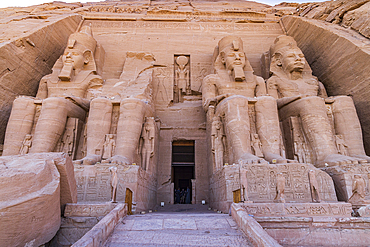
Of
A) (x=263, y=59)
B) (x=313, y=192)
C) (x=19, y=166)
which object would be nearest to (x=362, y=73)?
(x=263, y=59)

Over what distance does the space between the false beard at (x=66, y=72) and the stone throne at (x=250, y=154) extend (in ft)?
10.1

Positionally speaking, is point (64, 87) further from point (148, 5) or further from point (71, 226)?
point (148, 5)

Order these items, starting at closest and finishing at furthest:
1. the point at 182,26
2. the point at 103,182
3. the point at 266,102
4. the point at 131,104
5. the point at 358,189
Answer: the point at 358,189 → the point at 103,182 → the point at 131,104 → the point at 266,102 → the point at 182,26

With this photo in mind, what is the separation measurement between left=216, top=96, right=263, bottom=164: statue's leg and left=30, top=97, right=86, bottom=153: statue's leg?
3.12m

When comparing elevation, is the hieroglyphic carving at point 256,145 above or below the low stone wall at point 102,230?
above

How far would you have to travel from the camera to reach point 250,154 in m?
4.51

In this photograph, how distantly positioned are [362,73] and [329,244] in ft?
14.2

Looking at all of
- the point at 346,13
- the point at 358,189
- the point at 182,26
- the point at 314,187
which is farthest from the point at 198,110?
the point at 346,13

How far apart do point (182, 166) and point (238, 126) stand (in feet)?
21.4

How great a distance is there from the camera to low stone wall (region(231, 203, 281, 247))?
2062mm

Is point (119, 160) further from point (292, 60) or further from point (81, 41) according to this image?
point (292, 60)

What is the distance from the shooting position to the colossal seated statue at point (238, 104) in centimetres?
473

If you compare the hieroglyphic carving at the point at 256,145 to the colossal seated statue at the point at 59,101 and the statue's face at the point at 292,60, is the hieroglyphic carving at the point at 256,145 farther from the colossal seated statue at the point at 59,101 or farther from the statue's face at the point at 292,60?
the colossal seated statue at the point at 59,101

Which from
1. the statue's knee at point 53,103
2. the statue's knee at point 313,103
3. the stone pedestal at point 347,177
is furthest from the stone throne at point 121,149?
the stone pedestal at point 347,177
